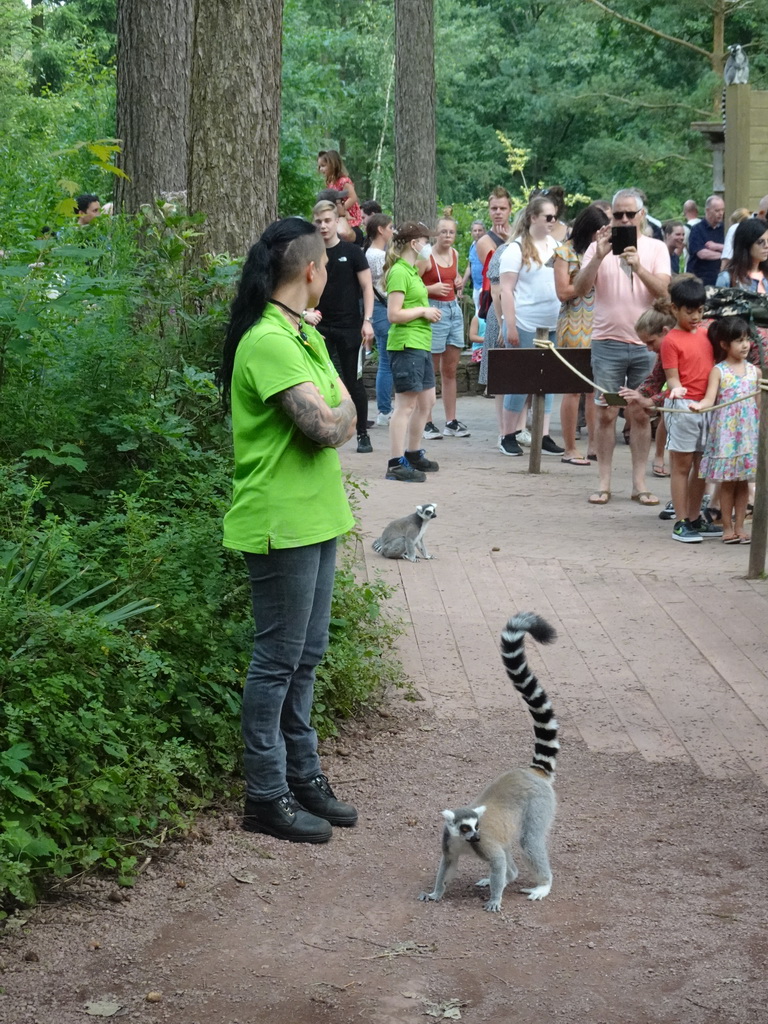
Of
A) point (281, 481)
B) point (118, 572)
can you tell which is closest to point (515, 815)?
point (281, 481)

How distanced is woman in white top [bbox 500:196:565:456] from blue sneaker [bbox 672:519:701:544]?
3423 mm

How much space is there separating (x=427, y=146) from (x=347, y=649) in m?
14.8

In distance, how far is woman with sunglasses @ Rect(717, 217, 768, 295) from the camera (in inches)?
390

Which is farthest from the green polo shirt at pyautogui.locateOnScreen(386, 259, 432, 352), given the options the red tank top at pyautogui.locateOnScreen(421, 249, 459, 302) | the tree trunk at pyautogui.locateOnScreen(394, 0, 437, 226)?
the tree trunk at pyautogui.locateOnScreen(394, 0, 437, 226)

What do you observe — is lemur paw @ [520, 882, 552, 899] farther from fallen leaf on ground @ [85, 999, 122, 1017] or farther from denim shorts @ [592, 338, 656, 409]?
denim shorts @ [592, 338, 656, 409]

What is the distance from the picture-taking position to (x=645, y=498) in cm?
1073

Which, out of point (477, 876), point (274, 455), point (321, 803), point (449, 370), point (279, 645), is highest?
point (274, 455)

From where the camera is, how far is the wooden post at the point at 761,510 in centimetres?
841

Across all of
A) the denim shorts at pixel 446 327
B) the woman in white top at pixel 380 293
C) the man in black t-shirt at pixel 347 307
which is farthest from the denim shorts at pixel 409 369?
the woman in white top at pixel 380 293

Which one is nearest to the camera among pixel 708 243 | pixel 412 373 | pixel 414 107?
pixel 412 373

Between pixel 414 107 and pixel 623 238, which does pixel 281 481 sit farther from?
pixel 414 107

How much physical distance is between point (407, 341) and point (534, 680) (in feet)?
22.7

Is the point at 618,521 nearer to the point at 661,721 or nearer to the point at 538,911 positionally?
the point at 661,721

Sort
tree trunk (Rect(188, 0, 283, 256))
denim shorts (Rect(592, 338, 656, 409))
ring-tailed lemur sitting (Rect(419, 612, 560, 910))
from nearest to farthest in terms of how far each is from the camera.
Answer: ring-tailed lemur sitting (Rect(419, 612, 560, 910)), tree trunk (Rect(188, 0, 283, 256)), denim shorts (Rect(592, 338, 656, 409))
